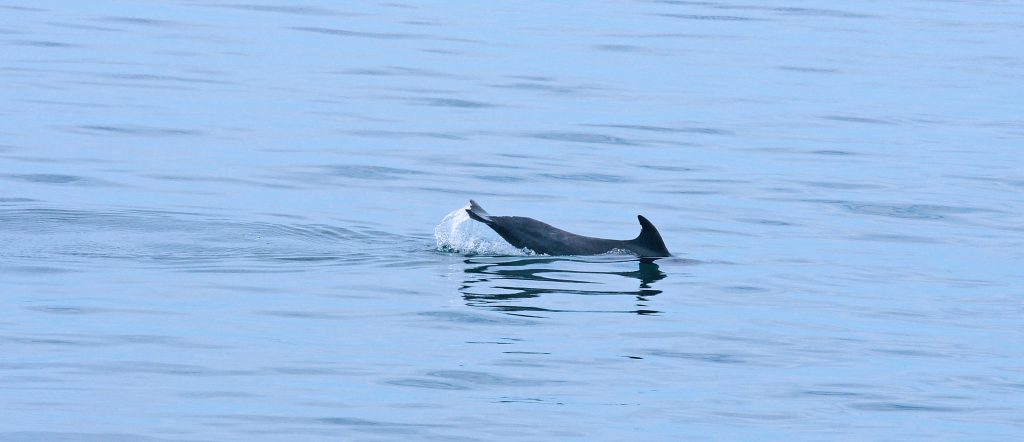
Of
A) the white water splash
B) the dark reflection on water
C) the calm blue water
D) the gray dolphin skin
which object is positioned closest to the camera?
the calm blue water

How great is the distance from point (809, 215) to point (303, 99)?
393 inches

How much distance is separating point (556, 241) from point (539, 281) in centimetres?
119

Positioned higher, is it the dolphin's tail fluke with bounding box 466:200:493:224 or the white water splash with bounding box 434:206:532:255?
the dolphin's tail fluke with bounding box 466:200:493:224

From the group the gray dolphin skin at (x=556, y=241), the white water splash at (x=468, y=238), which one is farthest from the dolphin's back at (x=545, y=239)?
the white water splash at (x=468, y=238)

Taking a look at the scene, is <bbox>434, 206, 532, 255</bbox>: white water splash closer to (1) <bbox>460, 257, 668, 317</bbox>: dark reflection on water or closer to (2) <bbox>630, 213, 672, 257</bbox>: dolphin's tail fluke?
(1) <bbox>460, 257, 668, 317</bbox>: dark reflection on water

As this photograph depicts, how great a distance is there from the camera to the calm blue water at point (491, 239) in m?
11.3

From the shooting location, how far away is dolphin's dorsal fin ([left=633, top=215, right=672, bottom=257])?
53.6 ft

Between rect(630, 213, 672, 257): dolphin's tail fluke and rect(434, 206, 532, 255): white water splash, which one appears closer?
rect(630, 213, 672, 257): dolphin's tail fluke

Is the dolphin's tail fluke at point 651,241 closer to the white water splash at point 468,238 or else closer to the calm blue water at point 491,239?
the calm blue water at point 491,239

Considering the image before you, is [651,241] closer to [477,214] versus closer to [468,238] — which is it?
[477,214]

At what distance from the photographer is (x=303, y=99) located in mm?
27297

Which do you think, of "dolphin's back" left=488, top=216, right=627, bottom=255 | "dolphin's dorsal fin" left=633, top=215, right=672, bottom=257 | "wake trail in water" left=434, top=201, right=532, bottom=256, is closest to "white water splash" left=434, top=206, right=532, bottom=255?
"wake trail in water" left=434, top=201, right=532, bottom=256

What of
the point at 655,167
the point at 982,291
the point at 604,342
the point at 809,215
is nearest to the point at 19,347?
the point at 604,342

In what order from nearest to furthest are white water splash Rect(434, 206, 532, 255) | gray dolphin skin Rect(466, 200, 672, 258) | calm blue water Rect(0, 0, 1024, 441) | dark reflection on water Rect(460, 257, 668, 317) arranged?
calm blue water Rect(0, 0, 1024, 441)
dark reflection on water Rect(460, 257, 668, 317)
gray dolphin skin Rect(466, 200, 672, 258)
white water splash Rect(434, 206, 532, 255)
